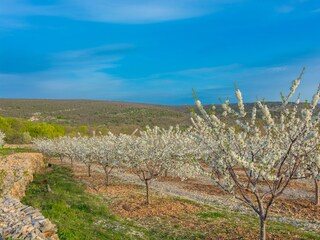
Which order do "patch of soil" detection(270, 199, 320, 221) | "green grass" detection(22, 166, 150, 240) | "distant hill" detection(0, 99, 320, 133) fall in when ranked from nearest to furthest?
"green grass" detection(22, 166, 150, 240)
"patch of soil" detection(270, 199, 320, 221)
"distant hill" detection(0, 99, 320, 133)

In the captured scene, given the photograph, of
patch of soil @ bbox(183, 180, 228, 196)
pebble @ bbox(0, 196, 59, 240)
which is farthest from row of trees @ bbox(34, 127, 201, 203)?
pebble @ bbox(0, 196, 59, 240)

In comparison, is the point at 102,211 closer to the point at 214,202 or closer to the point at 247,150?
the point at 214,202

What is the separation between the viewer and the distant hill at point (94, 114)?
107375 millimetres

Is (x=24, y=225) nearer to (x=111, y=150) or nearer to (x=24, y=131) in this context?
(x=111, y=150)

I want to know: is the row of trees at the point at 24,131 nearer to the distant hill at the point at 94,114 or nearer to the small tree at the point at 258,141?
the distant hill at the point at 94,114

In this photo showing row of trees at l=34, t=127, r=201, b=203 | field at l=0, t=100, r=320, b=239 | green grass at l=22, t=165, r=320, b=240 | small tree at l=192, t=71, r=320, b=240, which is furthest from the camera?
row of trees at l=34, t=127, r=201, b=203

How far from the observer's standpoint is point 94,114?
122 meters

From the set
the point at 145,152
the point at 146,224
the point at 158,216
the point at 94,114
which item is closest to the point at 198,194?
the point at 145,152

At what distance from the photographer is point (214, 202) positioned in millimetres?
21656

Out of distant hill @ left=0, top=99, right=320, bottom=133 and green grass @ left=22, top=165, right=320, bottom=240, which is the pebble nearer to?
green grass @ left=22, top=165, right=320, bottom=240

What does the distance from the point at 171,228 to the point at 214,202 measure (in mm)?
7206

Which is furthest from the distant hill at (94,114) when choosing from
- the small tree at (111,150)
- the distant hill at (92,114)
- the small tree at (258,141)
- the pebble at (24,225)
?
the small tree at (258,141)

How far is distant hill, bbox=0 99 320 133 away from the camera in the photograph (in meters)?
107

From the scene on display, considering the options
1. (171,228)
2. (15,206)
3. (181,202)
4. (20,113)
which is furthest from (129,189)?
A: (20,113)
